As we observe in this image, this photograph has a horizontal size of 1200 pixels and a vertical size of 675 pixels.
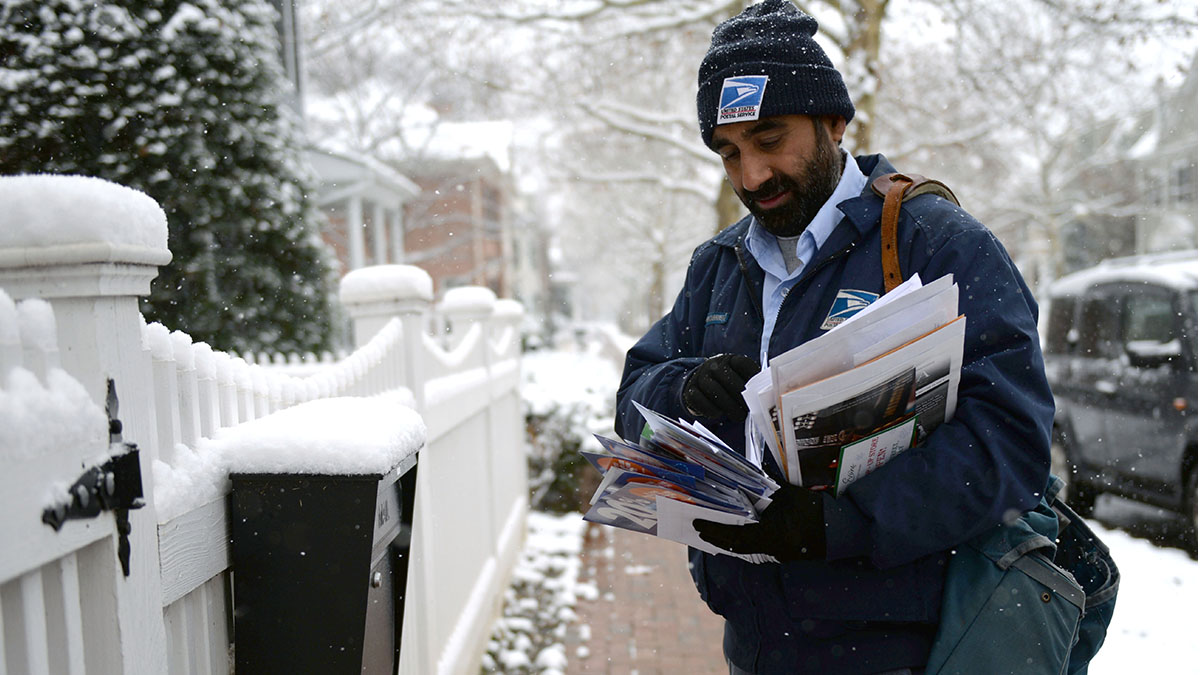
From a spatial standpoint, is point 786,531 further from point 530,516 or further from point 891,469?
point 530,516

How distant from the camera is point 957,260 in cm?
163

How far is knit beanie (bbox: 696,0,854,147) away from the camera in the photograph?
6.26 feet

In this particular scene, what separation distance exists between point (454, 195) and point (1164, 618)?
25.8 m

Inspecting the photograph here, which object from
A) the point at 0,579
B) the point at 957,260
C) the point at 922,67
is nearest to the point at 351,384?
the point at 0,579

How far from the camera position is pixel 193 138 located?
7469mm

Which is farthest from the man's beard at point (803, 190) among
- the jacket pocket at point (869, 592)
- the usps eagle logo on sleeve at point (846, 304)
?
the jacket pocket at point (869, 592)

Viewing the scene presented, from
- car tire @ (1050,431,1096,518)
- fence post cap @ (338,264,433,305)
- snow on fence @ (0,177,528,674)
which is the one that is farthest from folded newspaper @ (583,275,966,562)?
car tire @ (1050,431,1096,518)

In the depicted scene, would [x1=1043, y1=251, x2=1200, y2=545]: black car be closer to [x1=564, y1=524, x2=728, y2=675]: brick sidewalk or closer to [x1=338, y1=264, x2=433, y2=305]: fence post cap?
[x1=564, y1=524, x2=728, y2=675]: brick sidewalk

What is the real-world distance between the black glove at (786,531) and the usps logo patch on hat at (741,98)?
34.2 inches

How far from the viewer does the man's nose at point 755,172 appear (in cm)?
192

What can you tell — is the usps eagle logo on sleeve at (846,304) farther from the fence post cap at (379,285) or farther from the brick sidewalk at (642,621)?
the brick sidewalk at (642,621)

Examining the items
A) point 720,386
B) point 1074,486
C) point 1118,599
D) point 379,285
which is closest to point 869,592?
point 720,386

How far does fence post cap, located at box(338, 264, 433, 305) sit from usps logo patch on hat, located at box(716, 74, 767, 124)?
1478 mm

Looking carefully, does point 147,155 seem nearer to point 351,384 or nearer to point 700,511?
point 351,384
